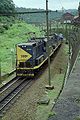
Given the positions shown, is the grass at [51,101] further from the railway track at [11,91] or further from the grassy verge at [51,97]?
the railway track at [11,91]

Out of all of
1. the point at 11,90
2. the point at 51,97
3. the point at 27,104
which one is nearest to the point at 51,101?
the point at 51,97

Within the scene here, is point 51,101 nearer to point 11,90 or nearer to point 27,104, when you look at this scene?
point 27,104

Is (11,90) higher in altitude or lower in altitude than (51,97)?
lower

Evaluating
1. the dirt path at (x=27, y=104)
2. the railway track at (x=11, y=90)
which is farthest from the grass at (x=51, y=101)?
the railway track at (x=11, y=90)

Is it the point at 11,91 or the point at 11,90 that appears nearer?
the point at 11,91

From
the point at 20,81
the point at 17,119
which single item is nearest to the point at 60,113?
the point at 17,119

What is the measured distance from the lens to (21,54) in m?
30.7

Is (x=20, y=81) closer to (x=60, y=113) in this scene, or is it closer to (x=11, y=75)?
(x=11, y=75)

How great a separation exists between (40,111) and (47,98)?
2706mm

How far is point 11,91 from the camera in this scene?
25.5 m

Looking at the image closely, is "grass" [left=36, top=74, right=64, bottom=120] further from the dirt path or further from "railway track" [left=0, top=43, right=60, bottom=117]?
"railway track" [left=0, top=43, right=60, bottom=117]

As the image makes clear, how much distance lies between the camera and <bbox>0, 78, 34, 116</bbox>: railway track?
71.2ft

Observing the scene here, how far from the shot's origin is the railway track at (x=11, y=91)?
71.2 ft

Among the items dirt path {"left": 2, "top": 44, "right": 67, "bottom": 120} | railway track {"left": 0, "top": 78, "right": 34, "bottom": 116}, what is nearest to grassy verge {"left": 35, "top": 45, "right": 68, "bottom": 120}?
dirt path {"left": 2, "top": 44, "right": 67, "bottom": 120}
